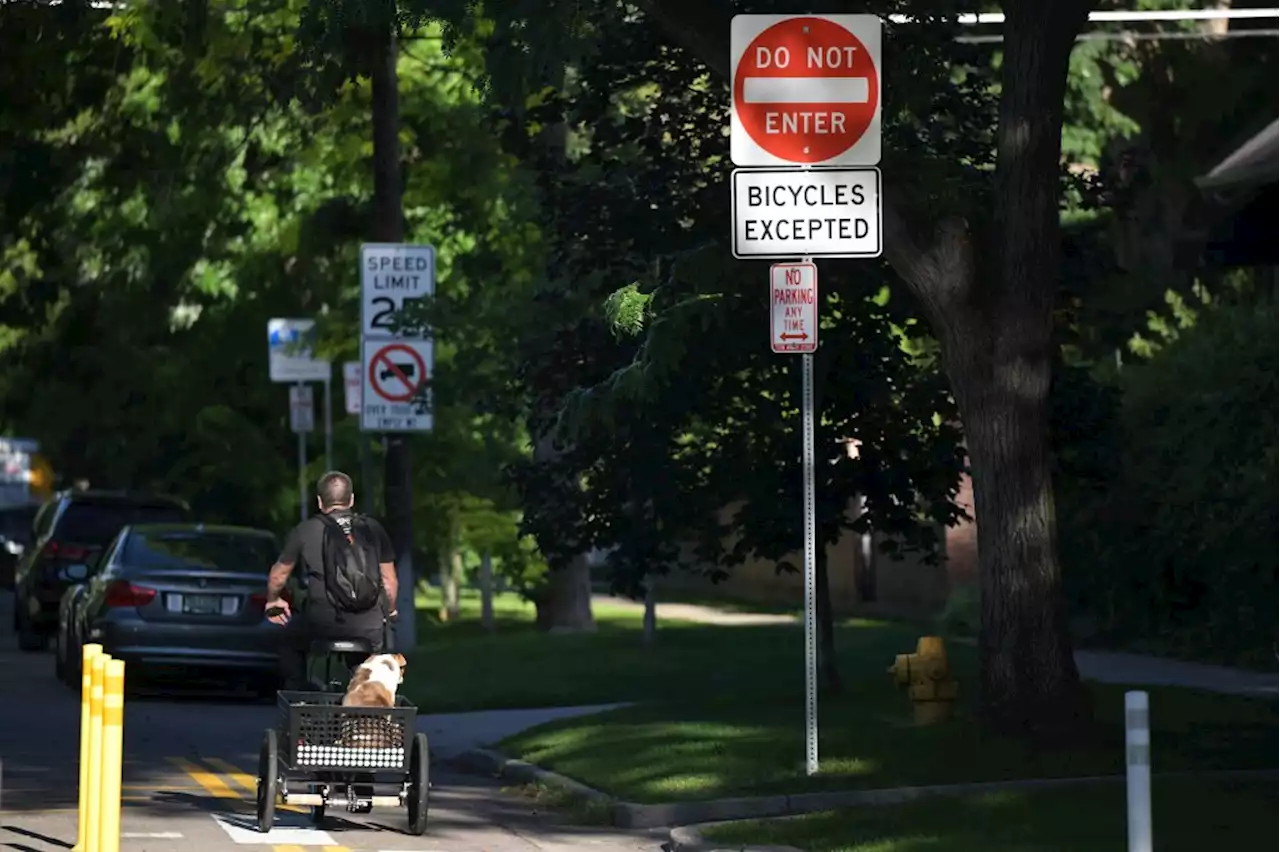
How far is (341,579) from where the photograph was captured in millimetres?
12945

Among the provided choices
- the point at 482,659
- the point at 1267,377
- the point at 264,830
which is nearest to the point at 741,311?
the point at 1267,377

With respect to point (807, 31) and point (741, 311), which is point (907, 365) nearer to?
point (741, 311)

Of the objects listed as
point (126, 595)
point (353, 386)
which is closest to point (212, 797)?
point (126, 595)

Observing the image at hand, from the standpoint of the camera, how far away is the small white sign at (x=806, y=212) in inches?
559

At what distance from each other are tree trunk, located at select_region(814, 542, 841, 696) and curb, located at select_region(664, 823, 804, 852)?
6207mm

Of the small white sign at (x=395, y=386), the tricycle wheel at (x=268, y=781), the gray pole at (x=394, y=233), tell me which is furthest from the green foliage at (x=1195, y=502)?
the tricycle wheel at (x=268, y=781)

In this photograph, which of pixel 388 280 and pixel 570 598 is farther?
pixel 570 598

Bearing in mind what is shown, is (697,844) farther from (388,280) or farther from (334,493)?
(388,280)

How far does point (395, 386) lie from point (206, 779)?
898 centimetres

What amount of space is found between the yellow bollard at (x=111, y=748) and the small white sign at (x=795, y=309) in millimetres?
5197

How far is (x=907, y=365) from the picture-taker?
61.2ft

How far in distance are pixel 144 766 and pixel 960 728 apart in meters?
5.11

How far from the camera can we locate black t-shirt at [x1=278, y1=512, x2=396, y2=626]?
13008 millimetres

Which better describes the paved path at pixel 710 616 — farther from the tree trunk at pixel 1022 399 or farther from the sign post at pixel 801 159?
the sign post at pixel 801 159
